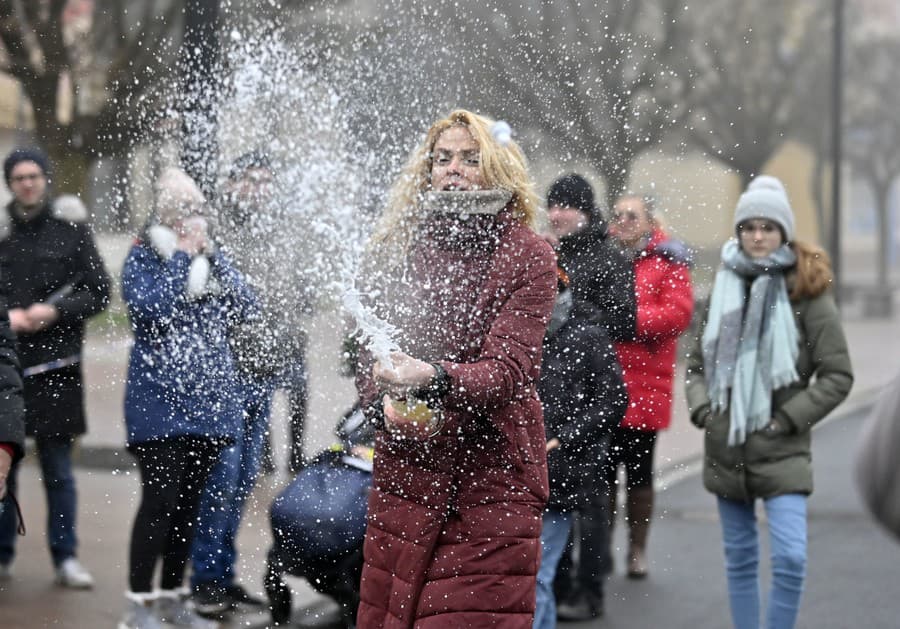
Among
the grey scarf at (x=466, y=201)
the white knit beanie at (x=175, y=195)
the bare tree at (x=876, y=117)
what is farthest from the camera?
the bare tree at (x=876, y=117)

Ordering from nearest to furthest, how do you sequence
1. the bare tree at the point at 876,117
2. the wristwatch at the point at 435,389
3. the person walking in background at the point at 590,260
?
the wristwatch at the point at 435,389 → the person walking in background at the point at 590,260 → the bare tree at the point at 876,117

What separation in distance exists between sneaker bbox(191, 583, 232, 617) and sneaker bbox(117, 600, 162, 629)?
0.27 metres

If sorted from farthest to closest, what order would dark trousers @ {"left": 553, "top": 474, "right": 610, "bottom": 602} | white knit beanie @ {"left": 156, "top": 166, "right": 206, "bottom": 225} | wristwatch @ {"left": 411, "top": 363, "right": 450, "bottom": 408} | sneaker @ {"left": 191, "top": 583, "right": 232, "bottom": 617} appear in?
1. dark trousers @ {"left": 553, "top": 474, "right": 610, "bottom": 602}
2. sneaker @ {"left": 191, "top": 583, "right": 232, "bottom": 617}
3. white knit beanie @ {"left": 156, "top": 166, "right": 206, "bottom": 225}
4. wristwatch @ {"left": 411, "top": 363, "right": 450, "bottom": 408}

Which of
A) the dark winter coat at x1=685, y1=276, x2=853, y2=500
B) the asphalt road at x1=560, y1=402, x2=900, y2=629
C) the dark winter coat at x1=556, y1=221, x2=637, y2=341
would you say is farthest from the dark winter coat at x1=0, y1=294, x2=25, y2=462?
the asphalt road at x1=560, y1=402, x2=900, y2=629

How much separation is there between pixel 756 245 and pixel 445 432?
7.17 ft

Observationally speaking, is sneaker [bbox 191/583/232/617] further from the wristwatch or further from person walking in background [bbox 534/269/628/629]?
the wristwatch

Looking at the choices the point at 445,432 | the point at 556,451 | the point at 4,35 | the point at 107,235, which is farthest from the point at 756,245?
the point at 4,35

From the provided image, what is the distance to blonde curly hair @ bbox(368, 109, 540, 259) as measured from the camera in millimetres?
3297

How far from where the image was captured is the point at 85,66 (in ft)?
23.2

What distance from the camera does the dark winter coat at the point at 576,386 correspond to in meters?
4.80

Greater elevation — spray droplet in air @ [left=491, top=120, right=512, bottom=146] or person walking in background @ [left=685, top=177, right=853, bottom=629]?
spray droplet in air @ [left=491, top=120, right=512, bottom=146]

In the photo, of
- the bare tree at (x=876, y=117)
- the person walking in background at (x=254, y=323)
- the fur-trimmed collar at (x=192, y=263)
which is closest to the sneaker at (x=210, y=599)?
the person walking in background at (x=254, y=323)

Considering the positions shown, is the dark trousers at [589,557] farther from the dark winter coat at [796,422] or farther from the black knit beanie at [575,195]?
the black knit beanie at [575,195]

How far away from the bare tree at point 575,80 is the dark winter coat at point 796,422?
2.80 ft
